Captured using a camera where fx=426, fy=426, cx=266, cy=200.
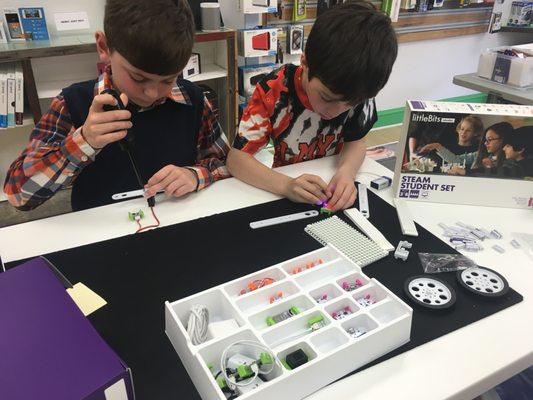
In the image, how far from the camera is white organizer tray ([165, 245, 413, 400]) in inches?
22.0

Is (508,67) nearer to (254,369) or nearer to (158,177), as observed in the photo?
(158,177)

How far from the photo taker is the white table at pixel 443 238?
592mm

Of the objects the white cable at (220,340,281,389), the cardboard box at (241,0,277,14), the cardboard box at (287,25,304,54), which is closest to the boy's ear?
the white cable at (220,340,281,389)

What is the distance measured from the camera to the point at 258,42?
7.79ft

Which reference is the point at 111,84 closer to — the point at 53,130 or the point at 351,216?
the point at 53,130

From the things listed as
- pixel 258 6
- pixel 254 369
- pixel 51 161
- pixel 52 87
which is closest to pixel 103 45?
pixel 51 161

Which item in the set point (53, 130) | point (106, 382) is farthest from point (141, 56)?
point (106, 382)

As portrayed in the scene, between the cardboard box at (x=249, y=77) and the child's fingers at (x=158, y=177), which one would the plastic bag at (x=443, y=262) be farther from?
the cardboard box at (x=249, y=77)

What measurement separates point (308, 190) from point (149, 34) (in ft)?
1.58

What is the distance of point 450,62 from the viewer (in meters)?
3.50

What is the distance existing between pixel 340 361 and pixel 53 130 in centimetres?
86

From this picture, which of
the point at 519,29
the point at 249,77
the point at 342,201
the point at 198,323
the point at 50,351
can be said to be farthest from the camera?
the point at 519,29

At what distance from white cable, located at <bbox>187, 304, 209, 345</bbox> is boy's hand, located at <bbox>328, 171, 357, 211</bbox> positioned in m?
0.45

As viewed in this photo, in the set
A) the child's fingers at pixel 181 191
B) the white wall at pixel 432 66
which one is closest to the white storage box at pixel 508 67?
the white wall at pixel 432 66
